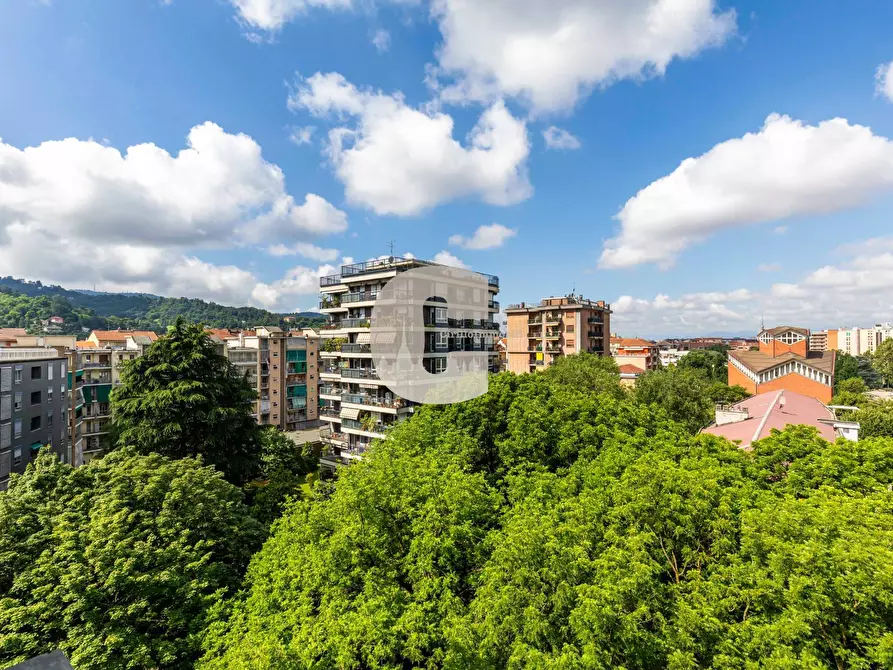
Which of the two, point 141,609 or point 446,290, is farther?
point 446,290

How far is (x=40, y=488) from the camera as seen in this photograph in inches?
556

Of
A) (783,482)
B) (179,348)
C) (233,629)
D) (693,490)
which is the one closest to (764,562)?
(693,490)

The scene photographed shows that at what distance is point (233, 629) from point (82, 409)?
5209cm

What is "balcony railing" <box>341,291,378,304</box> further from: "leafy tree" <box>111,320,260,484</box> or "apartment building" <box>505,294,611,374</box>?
"apartment building" <box>505,294,611,374</box>

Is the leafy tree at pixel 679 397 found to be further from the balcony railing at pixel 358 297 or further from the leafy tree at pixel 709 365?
the leafy tree at pixel 709 365

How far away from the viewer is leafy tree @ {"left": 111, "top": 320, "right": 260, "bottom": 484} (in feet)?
64.8

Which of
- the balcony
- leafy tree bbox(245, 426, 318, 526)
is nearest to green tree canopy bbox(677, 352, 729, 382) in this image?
the balcony

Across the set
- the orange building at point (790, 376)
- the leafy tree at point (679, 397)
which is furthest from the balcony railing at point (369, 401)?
the orange building at point (790, 376)

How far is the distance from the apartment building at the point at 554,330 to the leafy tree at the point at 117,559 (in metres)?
48.3

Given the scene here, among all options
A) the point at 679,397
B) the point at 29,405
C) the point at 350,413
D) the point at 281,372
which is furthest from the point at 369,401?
the point at 281,372

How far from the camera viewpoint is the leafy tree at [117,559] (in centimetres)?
1000

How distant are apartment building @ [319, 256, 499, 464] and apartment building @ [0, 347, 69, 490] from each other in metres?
21.5

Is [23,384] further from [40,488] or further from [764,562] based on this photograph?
[764,562]

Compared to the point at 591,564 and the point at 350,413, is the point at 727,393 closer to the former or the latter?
the point at 350,413
